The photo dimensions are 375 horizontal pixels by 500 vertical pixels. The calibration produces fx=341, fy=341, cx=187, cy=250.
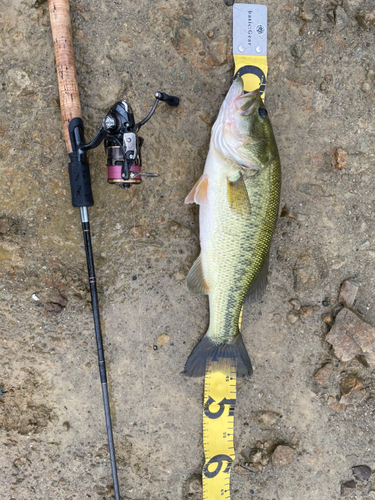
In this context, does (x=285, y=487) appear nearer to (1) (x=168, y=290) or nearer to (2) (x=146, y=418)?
(2) (x=146, y=418)

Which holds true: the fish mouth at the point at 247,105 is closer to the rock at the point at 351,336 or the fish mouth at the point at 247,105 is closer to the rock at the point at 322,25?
the rock at the point at 322,25

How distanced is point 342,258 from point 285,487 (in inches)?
73.5

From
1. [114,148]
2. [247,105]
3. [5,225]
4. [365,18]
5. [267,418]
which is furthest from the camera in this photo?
[267,418]

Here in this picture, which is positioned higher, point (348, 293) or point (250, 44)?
point (250, 44)

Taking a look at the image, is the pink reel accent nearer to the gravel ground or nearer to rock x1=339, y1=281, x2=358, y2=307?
the gravel ground

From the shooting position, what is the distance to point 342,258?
2.70 meters

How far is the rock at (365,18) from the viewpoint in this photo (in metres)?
2.55

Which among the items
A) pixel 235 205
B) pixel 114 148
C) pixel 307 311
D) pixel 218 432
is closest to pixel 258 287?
pixel 307 311

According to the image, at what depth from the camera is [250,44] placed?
2.55 meters

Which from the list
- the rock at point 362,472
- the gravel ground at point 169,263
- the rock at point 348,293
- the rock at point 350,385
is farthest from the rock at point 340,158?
the rock at point 362,472

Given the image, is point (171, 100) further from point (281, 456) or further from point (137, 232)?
point (281, 456)

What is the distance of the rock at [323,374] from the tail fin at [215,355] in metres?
0.57

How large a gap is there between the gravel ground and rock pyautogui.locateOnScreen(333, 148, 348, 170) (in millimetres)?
11

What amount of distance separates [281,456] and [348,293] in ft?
4.49
